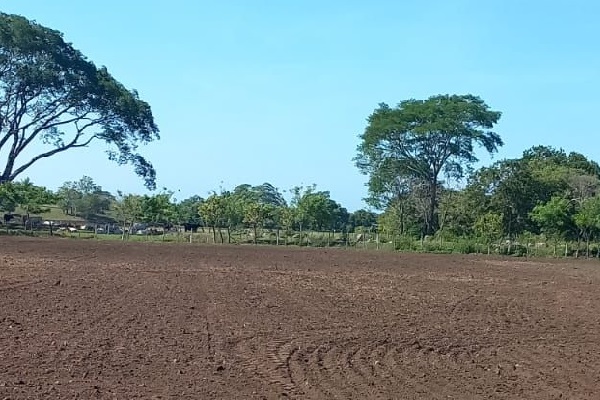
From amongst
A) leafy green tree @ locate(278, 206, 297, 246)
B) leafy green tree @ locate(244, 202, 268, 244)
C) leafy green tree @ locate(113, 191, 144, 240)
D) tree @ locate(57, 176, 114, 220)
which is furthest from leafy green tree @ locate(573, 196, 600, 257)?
tree @ locate(57, 176, 114, 220)

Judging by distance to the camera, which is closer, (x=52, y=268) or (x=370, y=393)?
(x=370, y=393)

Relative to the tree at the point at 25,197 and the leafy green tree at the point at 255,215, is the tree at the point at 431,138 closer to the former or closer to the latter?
the leafy green tree at the point at 255,215

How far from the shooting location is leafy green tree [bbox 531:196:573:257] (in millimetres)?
47500

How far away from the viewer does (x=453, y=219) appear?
57.1 m

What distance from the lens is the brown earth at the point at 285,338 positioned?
7402mm

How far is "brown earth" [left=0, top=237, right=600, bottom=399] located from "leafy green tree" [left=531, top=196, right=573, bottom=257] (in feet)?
Result: 94.1

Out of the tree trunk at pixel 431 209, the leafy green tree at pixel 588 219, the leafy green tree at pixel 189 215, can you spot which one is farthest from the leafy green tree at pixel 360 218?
the leafy green tree at pixel 588 219

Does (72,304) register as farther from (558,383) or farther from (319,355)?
(558,383)

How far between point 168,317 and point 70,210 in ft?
267

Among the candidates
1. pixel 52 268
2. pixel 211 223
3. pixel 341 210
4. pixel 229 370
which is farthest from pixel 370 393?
pixel 341 210

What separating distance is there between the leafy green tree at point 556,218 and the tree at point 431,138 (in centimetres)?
1185

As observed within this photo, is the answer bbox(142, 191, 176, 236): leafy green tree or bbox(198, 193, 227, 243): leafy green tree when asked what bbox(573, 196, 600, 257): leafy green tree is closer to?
bbox(198, 193, 227, 243): leafy green tree

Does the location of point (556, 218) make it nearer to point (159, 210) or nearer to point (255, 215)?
point (255, 215)

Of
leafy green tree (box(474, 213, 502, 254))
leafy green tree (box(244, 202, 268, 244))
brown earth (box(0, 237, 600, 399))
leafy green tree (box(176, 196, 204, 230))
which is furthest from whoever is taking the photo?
leafy green tree (box(176, 196, 204, 230))
